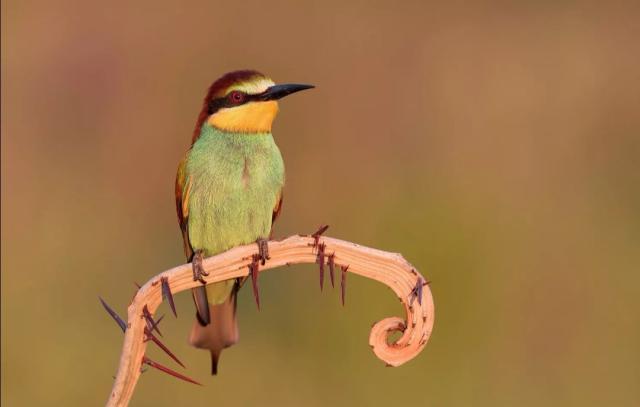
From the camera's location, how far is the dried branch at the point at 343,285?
147 cm

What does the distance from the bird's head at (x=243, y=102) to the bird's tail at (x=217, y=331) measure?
514 mm

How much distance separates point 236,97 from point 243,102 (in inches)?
0.9

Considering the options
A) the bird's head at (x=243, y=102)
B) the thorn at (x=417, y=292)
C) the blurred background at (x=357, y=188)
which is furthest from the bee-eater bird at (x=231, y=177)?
the thorn at (x=417, y=292)

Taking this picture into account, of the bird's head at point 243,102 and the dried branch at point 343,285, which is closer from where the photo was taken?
the dried branch at point 343,285

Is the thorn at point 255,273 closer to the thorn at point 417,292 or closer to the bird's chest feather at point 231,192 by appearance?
the thorn at point 417,292

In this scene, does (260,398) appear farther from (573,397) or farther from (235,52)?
(235,52)

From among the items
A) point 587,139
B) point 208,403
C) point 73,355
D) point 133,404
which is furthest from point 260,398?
point 587,139

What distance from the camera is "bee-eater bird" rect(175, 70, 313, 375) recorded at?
3.01m

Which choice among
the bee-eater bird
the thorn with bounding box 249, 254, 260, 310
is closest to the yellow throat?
the bee-eater bird

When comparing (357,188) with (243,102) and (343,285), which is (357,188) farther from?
(343,285)

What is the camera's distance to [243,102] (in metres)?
3.03

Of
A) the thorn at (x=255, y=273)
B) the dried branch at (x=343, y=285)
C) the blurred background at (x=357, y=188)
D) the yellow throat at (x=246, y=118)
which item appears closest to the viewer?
the dried branch at (x=343, y=285)

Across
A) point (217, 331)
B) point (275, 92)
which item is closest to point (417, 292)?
point (217, 331)

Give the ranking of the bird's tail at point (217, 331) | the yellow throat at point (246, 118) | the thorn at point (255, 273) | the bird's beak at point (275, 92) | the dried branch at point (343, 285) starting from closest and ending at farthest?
the dried branch at point (343, 285) → the thorn at point (255, 273) → the bird's tail at point (217, 331) → the bird's beak at point (275, 92) → the yellow throat at point (246, 118)
